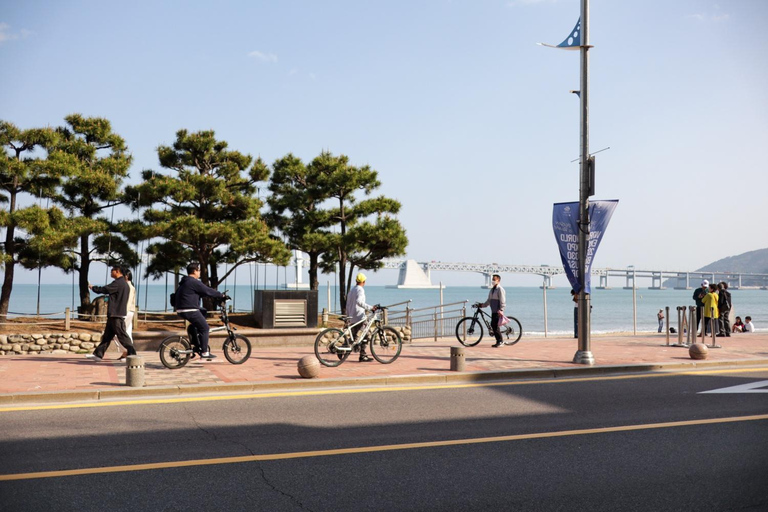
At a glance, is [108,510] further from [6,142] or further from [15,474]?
[6,142]

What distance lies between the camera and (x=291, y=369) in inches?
464

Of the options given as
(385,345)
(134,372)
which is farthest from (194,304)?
(385,345)

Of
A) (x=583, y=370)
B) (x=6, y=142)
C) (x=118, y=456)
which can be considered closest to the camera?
(x=118, y=456)

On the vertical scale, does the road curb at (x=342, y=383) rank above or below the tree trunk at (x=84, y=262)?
below

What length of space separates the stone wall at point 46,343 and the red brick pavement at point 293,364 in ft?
10.7

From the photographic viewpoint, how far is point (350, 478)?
530cm

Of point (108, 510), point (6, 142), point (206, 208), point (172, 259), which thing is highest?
point (6, 142)

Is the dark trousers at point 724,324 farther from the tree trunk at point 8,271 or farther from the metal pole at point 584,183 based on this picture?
the tree trunk at point 8,271

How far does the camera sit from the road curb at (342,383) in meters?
8.88

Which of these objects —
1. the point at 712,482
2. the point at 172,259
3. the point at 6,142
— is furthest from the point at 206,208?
the point at 712,482

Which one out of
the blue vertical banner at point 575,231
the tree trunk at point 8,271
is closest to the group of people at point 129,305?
the blue vertical banner at point 575,231

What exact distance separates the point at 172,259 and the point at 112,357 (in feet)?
37.3

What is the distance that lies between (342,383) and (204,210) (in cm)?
1552

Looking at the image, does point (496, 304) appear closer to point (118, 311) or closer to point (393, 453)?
point (118, 311)
